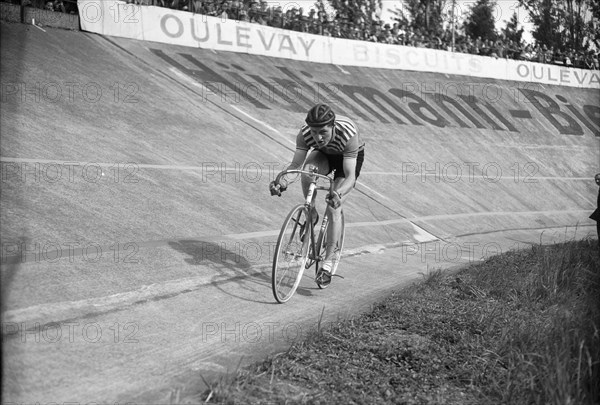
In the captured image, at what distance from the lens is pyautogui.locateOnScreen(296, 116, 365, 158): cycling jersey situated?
582 cm

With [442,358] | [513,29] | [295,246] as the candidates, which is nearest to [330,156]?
[295,246]

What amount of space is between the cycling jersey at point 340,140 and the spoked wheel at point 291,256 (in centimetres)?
64

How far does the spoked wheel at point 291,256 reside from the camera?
5437 millimetres

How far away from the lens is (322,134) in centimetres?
552

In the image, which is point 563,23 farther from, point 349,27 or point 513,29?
point 349,27

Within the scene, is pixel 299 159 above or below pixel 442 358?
above

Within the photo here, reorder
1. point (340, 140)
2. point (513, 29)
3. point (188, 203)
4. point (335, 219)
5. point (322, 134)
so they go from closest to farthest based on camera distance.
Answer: point (322, 134)
point (340, 140)
point (335, 219)
point (188, 203)
point (513, 29)

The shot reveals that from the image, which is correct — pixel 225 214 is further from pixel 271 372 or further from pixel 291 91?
pixel 291 91

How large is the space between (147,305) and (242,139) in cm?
785

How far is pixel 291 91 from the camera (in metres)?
18.0

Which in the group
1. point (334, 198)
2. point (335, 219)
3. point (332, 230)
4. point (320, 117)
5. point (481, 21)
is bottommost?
point (332, 230)

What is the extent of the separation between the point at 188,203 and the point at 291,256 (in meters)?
2.84

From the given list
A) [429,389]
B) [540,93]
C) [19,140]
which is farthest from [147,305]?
[540,93]

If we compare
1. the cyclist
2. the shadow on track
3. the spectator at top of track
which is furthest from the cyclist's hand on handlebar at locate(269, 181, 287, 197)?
the spectator at top of track
